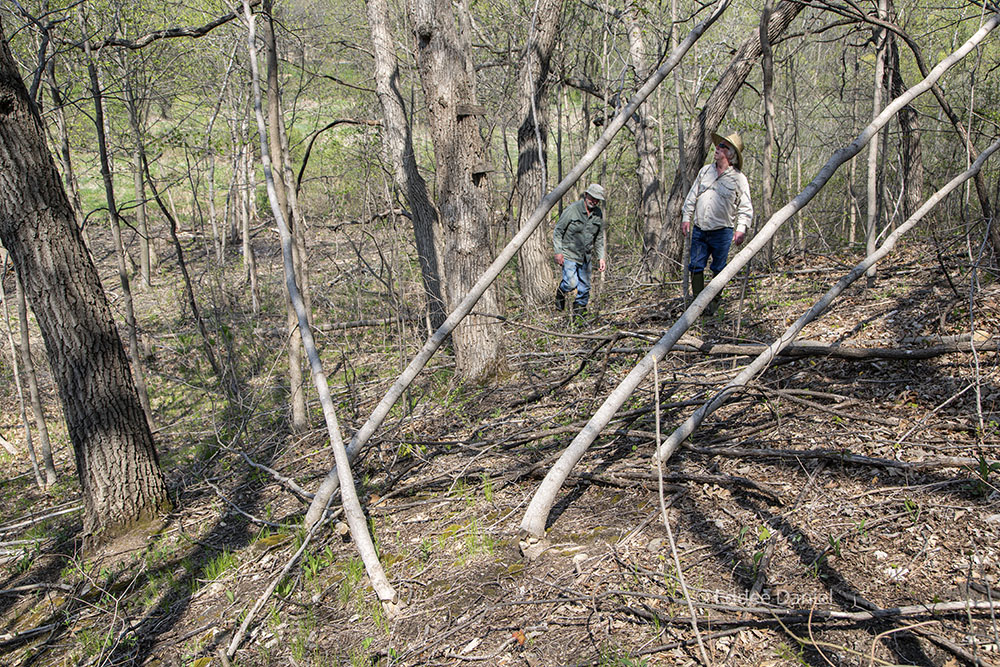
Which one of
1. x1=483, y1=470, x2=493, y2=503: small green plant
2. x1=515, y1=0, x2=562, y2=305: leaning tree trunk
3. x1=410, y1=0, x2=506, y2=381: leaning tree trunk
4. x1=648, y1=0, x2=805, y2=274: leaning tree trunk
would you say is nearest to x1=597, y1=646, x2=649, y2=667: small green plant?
x1=483, y1=470, x2=493, y2=503: small green plant

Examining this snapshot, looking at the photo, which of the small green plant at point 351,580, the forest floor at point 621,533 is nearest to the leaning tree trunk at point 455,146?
the forest floor at point 621,533

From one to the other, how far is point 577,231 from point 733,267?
4.51 meters

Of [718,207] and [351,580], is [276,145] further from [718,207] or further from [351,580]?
[718,207]

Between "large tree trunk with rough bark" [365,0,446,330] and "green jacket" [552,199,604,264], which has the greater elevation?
"large tree trunk with rough bark" [365,0,446,330]

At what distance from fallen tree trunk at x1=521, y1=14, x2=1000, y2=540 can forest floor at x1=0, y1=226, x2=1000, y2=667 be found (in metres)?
0.55

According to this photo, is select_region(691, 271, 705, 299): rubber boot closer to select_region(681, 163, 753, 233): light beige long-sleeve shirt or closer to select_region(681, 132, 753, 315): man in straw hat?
select_region(681, 132, 753, 315): man in straw hat

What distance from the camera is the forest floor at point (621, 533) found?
2.58 meters

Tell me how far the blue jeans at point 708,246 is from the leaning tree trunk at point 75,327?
5140mm

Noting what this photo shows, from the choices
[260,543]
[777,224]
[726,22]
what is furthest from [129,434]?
[726,22]

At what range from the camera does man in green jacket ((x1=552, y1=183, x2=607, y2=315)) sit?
24.0ft

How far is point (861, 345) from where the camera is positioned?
480cm

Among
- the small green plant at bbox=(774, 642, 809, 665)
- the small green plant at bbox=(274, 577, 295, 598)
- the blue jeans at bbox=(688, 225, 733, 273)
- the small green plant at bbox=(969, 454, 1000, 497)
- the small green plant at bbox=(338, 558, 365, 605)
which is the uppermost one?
the blue jeans at bbox=(688, 225, 733, 273)

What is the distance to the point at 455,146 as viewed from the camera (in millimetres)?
5453

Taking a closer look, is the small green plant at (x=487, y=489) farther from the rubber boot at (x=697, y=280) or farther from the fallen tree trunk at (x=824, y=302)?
the rubber boot at (x=697, y=280)
